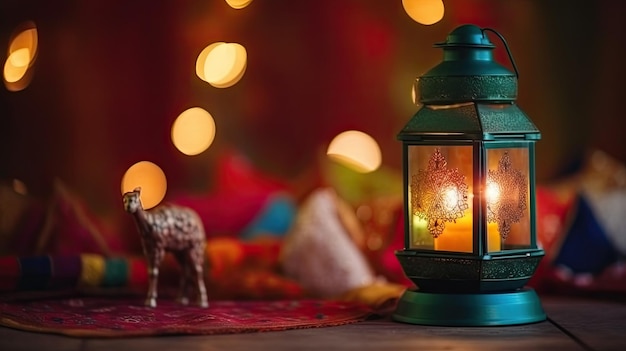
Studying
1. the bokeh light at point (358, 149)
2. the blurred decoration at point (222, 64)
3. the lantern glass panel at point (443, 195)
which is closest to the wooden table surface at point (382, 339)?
the lantern glass panel at point (443, 195)

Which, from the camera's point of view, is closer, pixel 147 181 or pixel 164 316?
pixel 164 316

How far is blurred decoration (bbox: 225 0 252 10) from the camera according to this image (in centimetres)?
432

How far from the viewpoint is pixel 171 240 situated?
11.1 feet

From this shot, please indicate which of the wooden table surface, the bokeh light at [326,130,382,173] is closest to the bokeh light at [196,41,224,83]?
the bokeh light at [326,130,382,173]

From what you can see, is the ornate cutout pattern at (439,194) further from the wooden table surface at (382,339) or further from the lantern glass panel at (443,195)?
the wooden table surface at (382,339)

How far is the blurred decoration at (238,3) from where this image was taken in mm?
4320

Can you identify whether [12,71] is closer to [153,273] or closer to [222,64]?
[222,64]

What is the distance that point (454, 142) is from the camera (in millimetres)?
3094

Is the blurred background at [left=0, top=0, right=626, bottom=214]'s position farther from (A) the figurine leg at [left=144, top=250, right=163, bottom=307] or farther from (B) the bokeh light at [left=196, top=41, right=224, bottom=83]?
(A) the figurine leg at [left=144, top=250, right=163, bottom=307]

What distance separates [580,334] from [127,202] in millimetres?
1250

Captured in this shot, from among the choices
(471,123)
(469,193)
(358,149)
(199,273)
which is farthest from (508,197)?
(358,149)

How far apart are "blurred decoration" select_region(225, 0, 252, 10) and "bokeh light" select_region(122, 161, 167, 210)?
65 centimetres

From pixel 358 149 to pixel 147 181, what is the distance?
788 mm

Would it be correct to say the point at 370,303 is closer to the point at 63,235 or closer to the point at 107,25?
the point at 63,235
